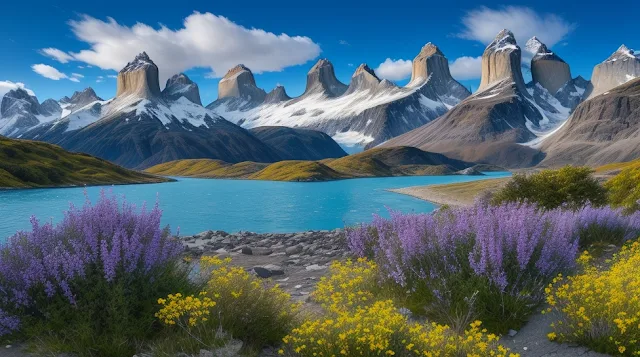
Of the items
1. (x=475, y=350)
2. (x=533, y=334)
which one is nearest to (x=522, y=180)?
(x=533, y=334)

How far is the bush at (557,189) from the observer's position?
24828 mm

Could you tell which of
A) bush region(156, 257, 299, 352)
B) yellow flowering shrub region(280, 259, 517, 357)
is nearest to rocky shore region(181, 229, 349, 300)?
bush region(156, 257, 299, 352)

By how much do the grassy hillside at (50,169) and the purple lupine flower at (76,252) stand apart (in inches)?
5189

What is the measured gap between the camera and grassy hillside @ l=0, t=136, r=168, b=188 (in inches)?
5098

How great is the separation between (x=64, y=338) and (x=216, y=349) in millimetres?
2236

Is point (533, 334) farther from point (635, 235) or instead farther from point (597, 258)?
point (635, 235)

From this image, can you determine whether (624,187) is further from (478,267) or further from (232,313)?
(232,313)

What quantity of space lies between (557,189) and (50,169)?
14973 centimetres

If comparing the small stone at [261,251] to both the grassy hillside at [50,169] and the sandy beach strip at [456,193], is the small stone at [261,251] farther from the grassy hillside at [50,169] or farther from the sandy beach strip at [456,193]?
the grassy hillside at [50,169]

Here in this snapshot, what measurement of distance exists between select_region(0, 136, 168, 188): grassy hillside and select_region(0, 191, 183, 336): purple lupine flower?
132 meters

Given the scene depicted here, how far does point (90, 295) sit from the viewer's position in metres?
6.77

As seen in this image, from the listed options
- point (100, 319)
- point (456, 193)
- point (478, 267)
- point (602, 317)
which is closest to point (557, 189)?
point (478, 267)

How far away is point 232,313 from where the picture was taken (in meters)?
7.00

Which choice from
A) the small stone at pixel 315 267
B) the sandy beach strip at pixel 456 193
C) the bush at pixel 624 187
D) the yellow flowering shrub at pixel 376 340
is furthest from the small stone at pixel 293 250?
the sandy beach strip at pixel 456 193
